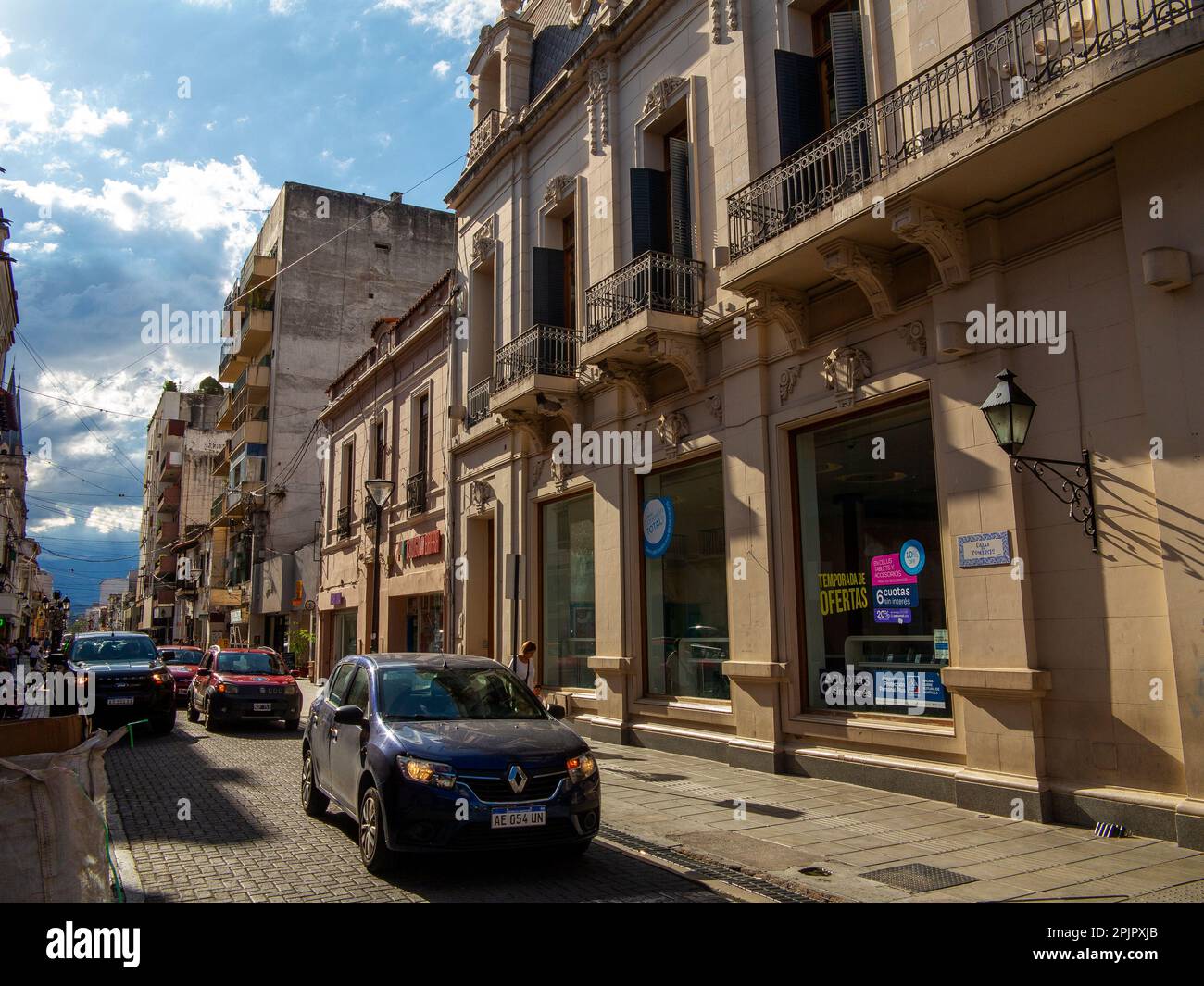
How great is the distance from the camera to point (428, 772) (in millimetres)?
6539

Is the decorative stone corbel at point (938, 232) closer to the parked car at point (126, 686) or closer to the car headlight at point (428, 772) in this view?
the car headlight at point (428, 772)

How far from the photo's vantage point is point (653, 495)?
15.0m

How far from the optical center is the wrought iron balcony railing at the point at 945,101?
800 cm

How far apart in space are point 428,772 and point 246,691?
1169 cm

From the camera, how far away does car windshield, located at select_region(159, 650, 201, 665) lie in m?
24.8

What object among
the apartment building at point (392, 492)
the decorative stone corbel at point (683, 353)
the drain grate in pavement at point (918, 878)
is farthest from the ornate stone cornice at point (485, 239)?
the drain grate in pavement at point (918, 878)

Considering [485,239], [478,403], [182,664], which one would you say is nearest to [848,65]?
[485,239]

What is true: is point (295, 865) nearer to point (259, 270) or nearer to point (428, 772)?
point (428, 772)

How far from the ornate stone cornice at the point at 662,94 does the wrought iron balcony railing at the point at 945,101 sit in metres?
3.39

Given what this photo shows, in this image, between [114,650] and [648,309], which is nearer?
[648,309]

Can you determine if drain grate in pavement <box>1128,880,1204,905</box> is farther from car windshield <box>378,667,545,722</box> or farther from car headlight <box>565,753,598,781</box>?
car windshield <box>378,667,545,722</box>

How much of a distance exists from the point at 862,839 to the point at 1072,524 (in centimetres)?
354
